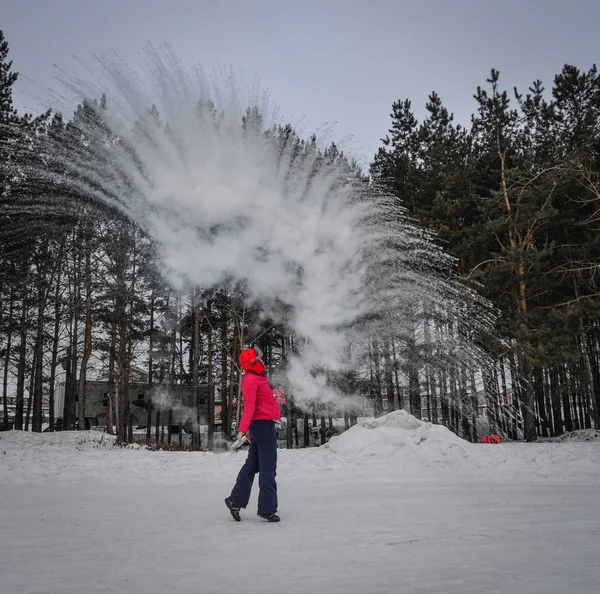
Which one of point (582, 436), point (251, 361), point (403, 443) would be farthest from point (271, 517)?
point (582, 436)

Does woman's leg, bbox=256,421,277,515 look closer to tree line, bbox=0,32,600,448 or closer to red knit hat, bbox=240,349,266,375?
red knit hat, bbox=240,349,266,375

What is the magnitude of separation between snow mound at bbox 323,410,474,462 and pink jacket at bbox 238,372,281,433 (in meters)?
6.98

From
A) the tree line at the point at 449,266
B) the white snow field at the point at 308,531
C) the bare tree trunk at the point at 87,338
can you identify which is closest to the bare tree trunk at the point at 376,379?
the tree line at the point at 449,266

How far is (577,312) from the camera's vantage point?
17.8 metres

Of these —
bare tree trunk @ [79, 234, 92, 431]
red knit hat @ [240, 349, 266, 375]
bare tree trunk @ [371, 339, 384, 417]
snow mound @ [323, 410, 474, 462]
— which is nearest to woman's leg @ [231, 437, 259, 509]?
red knit hat @ [240, 349, 266, 375]

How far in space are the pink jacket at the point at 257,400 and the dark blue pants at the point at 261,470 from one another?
0.09m

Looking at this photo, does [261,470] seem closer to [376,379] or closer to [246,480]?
[246,480]

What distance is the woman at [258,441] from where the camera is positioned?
509 centimetres

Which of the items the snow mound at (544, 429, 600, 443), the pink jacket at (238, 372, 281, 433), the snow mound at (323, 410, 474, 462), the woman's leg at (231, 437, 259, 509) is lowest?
the snow mound at (544, 429, 600, 443)

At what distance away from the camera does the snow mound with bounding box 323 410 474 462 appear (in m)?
11.7

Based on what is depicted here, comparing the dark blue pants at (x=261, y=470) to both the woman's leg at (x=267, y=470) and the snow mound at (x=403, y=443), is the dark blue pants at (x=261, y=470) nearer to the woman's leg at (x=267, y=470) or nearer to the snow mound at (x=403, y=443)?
the woman's leg at (x=267, y=470)

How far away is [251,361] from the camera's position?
5477 millimetres

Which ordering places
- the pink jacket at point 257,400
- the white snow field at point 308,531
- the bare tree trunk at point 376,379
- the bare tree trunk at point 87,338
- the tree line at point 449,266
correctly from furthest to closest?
1. the bare tree trunk at point 87,338
2. the bare tree trunk at point 376,379
3. the tree line at point 449,266
4. the pink jacket at point 257,400
5. the white snow field at point 308,531

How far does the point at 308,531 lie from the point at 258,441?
1.09m
